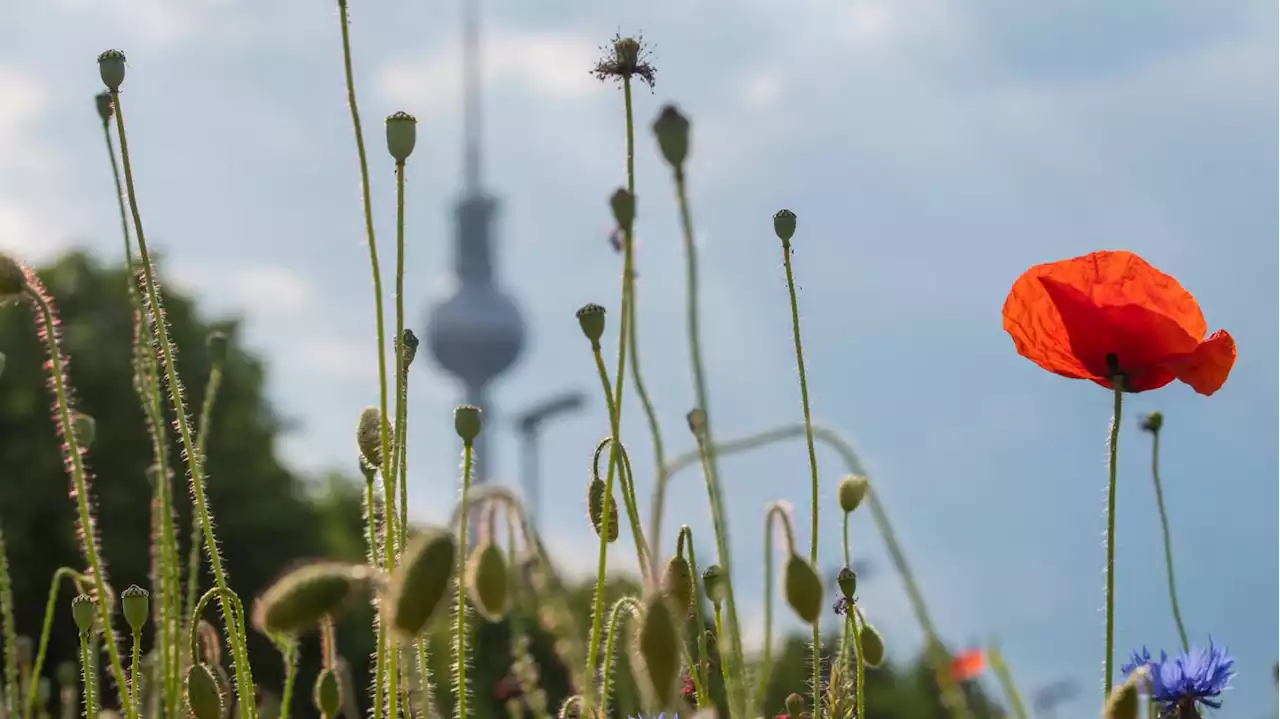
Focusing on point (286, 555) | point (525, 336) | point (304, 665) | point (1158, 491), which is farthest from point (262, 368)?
point (525, 336)

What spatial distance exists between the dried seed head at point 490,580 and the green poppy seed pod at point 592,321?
22.6 inches

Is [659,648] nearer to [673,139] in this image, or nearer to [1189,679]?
[673,139]

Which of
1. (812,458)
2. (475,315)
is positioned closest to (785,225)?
(812,458)

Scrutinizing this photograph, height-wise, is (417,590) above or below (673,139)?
below

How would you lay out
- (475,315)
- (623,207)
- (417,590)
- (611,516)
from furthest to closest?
(475,315), (611,516), (623,207), (417,590)

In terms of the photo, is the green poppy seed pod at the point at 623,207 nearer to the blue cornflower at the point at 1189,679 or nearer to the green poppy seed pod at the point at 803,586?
the green poppy seed pod at the point at 803,586

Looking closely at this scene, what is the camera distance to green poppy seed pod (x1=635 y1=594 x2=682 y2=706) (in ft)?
4.42

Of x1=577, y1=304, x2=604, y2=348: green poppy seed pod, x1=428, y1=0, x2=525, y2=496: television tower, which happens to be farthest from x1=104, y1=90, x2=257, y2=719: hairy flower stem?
x1=428, y1=0, x2=525, y2=496: television tower

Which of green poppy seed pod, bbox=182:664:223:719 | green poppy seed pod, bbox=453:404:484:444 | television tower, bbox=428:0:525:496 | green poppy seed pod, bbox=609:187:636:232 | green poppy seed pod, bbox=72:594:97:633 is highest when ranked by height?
television tower, bbox=428:0:525:496

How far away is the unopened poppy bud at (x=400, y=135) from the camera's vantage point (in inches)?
76.7

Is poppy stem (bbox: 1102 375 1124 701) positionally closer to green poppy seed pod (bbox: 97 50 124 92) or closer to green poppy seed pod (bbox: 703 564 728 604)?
green poppy seed pod (bbox: 703 564 728 604)

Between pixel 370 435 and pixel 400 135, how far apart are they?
40 centimetres

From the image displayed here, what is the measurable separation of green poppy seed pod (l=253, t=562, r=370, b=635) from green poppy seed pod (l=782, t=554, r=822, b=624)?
391 millimetres

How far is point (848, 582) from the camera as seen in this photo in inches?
85.4
